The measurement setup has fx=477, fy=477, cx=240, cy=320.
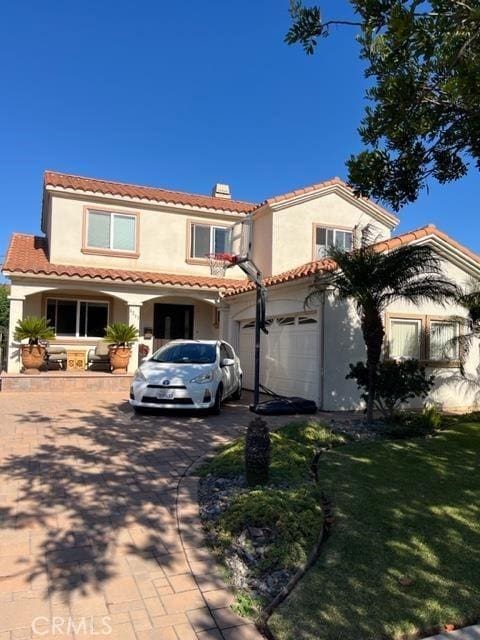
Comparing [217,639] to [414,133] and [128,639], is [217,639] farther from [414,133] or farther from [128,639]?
[414,133]

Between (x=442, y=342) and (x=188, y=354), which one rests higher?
(x=442, y=342)

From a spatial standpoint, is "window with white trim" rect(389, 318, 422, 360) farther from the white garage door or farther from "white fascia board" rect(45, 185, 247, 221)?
"white fascia board" rect(45, 185, 247, 221)

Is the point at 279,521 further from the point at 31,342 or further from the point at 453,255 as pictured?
the point at 31,342

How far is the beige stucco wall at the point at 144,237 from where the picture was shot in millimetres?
17005

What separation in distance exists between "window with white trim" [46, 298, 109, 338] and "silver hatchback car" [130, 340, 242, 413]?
7.31m

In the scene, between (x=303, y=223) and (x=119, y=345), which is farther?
(x=303, y=223)

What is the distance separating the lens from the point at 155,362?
→ 11234mm

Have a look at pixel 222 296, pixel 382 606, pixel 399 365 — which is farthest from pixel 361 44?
pixel 222 296

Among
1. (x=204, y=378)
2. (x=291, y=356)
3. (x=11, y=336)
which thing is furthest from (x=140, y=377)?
(x=11, y=336)

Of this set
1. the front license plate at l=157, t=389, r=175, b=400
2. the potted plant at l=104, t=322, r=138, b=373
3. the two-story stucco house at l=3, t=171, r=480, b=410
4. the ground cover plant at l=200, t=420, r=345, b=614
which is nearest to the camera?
the ground cover plant at l=200, t=420, r=345, b=614

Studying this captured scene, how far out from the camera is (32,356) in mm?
14773

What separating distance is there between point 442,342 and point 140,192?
1198 cm

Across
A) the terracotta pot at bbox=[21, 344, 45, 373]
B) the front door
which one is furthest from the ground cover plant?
the front door

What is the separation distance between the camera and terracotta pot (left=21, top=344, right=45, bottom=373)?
14750 millimetres
